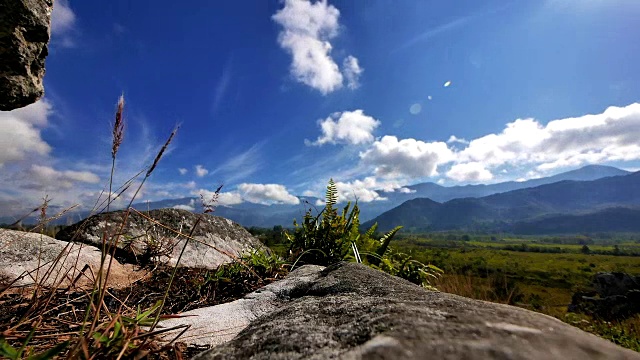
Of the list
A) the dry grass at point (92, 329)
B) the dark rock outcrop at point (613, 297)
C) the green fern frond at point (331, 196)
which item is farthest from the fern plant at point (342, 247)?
the dark rock outcrop at point (613, 297)

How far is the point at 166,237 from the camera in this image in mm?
5133

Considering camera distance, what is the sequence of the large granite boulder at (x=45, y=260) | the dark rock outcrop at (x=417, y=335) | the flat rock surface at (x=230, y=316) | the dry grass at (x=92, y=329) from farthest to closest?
the large granite boulder at (x=45, y=260), the flat rock surface at (x=230, y=316), the dry grass at (x=92, y=329), the dark rock outcrop at (x=417, y=335)

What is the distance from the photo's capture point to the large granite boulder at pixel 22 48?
364cm

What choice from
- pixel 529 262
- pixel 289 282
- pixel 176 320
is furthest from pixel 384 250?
pixel 529 262

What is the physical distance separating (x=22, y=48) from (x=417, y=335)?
5152 millimetres

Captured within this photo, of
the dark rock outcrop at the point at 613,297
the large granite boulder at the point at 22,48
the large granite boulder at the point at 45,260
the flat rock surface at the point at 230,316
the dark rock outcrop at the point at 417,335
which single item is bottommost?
the dark rock outcrop at the point at 613,297

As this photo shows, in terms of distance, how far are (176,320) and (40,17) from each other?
4.25m

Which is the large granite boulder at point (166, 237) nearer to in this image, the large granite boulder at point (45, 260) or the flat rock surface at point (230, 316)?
the large granite boulder at point (45, 260)

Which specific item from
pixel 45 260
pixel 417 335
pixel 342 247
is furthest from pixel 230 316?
pixel 45 260

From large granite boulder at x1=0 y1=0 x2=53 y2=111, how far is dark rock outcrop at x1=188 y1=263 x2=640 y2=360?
456 cm

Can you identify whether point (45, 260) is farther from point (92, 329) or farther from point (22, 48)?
point (92, 329)

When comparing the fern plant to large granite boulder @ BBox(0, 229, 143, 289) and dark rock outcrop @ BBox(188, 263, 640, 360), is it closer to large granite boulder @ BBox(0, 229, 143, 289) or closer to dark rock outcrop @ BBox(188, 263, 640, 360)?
large granite boulder @ BBox(0, 229, 143, 289)

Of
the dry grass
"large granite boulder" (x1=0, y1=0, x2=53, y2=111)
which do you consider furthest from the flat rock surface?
"large granite boulder" (x1=0, y1=0, x2=53, y2=111)

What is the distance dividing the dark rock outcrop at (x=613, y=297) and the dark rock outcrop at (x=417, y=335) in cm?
4809
